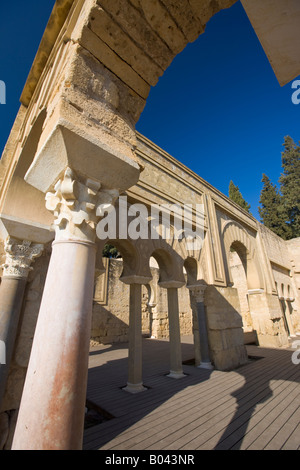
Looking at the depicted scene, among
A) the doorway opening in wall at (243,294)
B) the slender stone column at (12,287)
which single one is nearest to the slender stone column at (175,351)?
the slender stone column at (12,287)

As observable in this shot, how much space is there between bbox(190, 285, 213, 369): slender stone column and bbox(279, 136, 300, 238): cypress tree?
58.7 ft

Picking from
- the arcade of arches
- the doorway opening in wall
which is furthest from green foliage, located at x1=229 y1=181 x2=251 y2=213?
the arcade of arches

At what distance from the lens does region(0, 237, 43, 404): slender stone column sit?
9.15 feet

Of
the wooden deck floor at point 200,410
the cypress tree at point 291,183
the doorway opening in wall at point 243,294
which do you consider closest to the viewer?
the wooden deck floor at point 200,410

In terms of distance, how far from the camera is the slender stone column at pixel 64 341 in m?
1.12

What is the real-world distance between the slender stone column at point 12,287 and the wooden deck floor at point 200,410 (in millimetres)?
1484

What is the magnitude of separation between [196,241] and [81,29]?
5.82 metres

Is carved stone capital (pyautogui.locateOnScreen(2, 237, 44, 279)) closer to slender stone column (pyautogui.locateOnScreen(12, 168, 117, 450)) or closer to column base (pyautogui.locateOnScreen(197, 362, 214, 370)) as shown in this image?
slender stone column (pyautogui.locateOnScreen(12, 168, 117, 450))

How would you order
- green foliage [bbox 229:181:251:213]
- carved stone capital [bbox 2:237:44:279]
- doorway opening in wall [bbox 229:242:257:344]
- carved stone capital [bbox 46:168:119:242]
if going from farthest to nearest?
green foliage [bbox 229:181:251:213], doorway opening in wall [bbox 229:242:257:344], carved stone capital [bbox 2:237:44:279], carved stone capital [bbox 46:168:119:242]

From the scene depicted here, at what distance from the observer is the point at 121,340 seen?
1078cm

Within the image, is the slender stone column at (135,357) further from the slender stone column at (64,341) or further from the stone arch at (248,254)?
the stone arch at (248,254)

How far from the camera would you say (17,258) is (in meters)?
3.18

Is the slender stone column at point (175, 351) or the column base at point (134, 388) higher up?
the slender stone column at point (175, 351)
